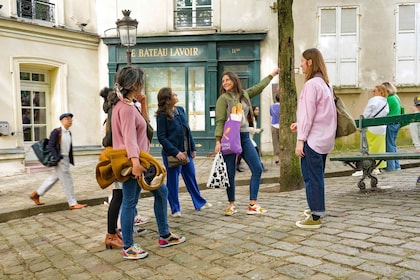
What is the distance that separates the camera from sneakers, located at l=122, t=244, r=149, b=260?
3.56 metres

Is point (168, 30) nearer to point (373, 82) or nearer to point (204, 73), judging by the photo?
point (204, 73)

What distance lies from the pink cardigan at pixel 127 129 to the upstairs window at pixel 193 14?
427 inches

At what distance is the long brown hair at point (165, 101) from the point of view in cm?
490

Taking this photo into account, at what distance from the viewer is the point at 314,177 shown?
13.3ft

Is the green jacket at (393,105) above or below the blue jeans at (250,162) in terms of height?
above

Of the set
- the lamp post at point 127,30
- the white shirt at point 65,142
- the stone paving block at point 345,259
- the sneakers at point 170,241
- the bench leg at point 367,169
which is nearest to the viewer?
the stone paving block at point 345,259

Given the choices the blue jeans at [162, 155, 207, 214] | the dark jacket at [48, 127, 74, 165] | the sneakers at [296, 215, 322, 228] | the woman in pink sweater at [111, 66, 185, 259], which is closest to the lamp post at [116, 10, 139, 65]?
the dark jacket at [48, 127, 74, 165]

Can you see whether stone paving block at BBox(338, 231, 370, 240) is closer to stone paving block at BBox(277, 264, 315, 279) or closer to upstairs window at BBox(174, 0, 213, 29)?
stone paving block at BBox(277, 264, 315, 279)

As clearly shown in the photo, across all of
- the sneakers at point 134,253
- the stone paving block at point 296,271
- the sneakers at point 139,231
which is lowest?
the sneakers at point 139,231

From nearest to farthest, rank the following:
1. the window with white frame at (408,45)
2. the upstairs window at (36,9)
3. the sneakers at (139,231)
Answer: the sneakers at (139,231)
the upstairs window at (36,9)
the window with white frame at (408,45)

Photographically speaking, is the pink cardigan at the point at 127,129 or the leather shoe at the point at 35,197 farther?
the leather shoe at the point at 35,197

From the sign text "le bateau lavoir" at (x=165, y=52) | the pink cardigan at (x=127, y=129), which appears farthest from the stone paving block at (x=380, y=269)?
the sign text "le bateau lavoir" at (x=165, y=52)

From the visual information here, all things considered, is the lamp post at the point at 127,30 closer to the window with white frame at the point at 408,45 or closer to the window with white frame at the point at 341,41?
the window with white frame at the point at 341,41

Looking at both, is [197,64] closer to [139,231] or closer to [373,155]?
[373,155]
